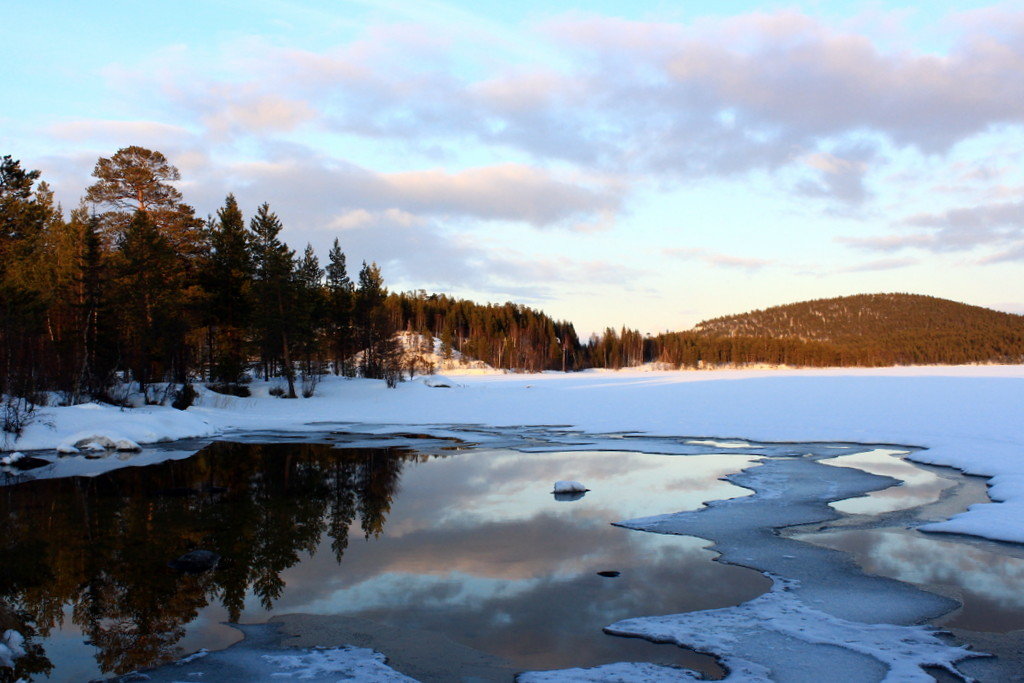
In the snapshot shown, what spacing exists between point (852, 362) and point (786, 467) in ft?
567

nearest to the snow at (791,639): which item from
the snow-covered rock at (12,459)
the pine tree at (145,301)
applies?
the snow-covered rock at (12,459)

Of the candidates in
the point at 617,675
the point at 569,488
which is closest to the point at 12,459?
A: the point at 569,488

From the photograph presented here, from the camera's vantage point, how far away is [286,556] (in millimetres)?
8812

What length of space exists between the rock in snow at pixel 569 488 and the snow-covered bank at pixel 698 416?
5776mm

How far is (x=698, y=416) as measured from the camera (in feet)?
95.9

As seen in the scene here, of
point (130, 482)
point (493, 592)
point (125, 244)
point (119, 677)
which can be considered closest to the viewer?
point (119, 677)

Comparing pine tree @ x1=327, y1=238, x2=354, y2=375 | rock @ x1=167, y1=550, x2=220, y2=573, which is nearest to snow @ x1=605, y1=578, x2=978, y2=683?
rock @ x1=167, y1=550, x2=220, y2=573

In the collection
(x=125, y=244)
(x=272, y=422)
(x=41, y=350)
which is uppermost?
(x=125, y=244)

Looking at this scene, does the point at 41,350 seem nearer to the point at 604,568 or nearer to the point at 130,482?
the point at 130,482

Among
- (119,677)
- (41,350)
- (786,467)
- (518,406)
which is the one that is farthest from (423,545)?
(518,406)

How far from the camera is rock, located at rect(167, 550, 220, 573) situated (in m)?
8.21

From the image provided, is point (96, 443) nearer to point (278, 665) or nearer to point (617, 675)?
point (278, 665)

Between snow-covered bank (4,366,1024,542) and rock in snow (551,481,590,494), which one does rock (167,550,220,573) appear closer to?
rock in snow (551,481,590,494)

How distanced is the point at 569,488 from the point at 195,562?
22.2 ft
